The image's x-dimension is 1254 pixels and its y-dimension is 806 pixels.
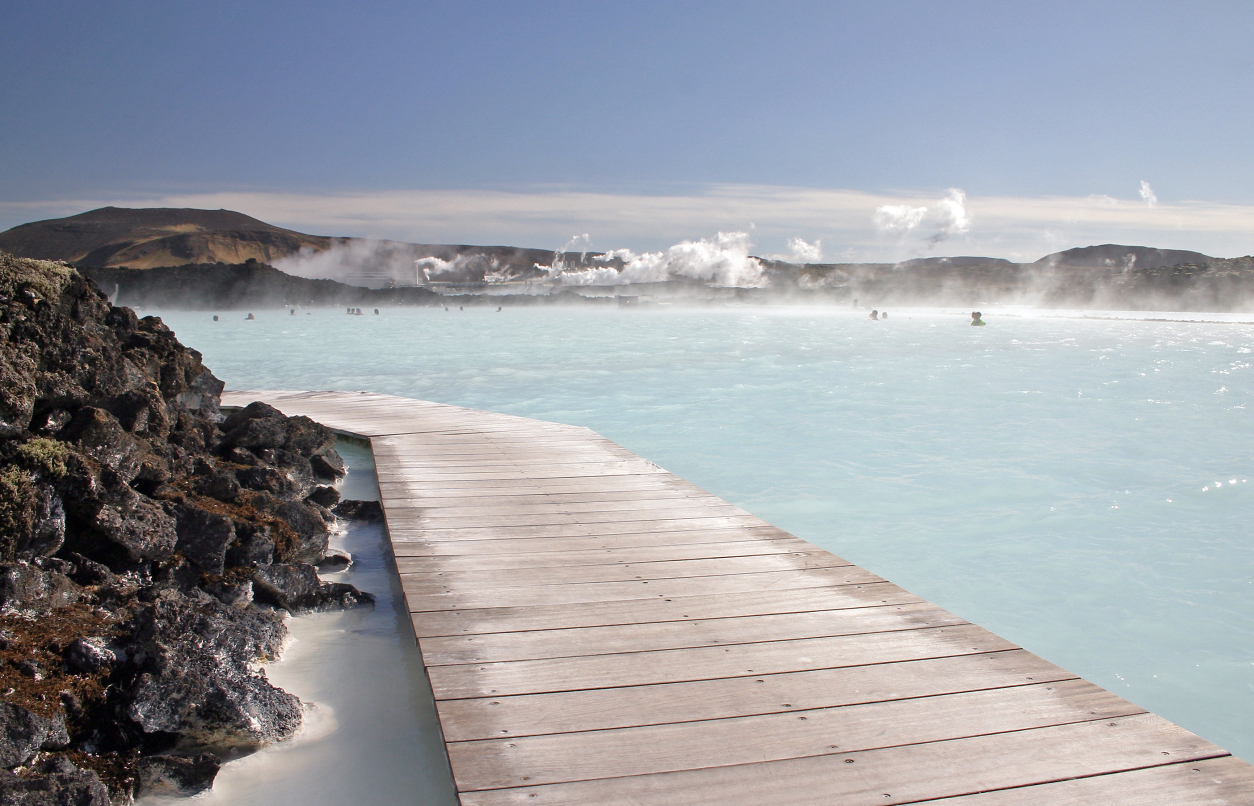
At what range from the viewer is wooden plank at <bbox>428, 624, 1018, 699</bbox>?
7.45 ft

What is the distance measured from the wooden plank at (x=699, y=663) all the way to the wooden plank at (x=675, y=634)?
4cm

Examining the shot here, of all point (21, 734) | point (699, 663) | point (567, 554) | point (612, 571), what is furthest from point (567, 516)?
point (21, 734)

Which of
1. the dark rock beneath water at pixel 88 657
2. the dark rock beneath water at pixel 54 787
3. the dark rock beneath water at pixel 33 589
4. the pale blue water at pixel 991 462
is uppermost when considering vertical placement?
the dark rock beneath water at pixel 33 589

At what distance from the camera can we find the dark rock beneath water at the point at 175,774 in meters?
2.22

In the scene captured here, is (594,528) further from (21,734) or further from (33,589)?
(21,734)

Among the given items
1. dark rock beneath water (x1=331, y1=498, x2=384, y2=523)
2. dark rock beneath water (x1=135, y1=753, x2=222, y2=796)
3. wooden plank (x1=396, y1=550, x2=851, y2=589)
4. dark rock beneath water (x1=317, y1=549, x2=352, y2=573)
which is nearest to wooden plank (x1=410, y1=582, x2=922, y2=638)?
wooden plank (x1=396, y1=550, x2=851, y2=589)

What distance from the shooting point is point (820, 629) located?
2.67m

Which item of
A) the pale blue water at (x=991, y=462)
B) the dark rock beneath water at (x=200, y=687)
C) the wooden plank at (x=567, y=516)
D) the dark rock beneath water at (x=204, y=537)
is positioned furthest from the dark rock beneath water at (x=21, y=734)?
the pale blue water at (x=991, y=462)

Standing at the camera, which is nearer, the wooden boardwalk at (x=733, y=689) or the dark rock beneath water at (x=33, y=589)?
the wooden boardwalk at (x=733, y=689)

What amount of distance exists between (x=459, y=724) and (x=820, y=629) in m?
1.20

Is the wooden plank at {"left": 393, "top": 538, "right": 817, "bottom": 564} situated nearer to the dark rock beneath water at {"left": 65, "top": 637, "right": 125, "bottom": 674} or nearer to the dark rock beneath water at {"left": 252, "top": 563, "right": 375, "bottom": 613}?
the dark rock beneath water at {"left": 252, "top": 563, "right": 375, "bottom": 613}

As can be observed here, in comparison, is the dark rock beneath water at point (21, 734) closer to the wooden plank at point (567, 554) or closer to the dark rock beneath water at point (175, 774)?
the dark rock beneath water at point (175, 774)

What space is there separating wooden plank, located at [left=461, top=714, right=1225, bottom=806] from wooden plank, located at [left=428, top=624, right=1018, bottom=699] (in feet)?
1.44

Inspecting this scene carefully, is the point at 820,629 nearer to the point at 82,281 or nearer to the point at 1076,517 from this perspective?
the point at 82,281
